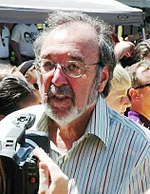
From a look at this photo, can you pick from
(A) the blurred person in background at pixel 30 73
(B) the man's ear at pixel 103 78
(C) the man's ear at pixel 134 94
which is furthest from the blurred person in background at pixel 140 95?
(B) the man's ear at pixel 103 78

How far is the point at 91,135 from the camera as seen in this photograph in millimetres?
1772

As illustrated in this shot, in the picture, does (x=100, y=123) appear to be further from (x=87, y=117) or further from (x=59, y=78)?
(x=59, y=78)

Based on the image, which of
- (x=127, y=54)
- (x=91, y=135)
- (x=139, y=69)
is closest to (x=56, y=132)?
(x=91, y=135)

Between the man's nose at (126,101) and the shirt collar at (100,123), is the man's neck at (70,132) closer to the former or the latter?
the shirt collar at (100,123)

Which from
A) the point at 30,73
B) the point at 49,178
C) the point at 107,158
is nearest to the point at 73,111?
the point at 107,158

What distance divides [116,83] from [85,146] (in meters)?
1.51

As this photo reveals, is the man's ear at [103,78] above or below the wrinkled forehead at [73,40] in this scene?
below

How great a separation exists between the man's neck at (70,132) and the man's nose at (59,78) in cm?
17

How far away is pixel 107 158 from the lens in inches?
67.4

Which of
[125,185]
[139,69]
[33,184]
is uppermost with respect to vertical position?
[33,184]

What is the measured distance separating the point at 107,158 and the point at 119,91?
1.58 metres

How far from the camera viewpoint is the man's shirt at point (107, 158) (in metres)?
1.66

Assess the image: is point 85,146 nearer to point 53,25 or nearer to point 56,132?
point 56,132

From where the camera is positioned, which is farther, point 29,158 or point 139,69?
point 139,69
